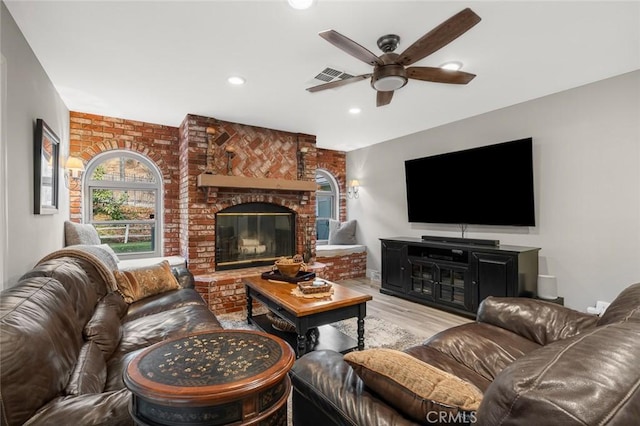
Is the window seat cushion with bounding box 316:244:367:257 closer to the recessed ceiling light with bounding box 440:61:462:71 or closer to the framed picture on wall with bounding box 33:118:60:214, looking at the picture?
the recessed ceiling light with bounding box 440:61:462:71

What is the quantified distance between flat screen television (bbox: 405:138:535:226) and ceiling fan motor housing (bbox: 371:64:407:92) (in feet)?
6.94

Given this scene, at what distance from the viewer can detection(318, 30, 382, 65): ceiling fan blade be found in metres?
1.68

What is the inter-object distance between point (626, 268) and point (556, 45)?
214 centimetres

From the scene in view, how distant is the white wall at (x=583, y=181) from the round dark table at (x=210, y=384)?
3406mm

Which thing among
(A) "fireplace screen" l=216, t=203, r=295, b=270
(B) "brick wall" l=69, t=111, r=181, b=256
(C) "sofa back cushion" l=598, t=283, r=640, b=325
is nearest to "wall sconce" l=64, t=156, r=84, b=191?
(B) "brick wall" l=69, t=111, r=181, b=256

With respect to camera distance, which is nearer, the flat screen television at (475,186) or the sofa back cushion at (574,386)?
the sofa back cushion at (574,386)

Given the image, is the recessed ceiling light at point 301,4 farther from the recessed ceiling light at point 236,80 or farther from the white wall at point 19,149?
the white wall at point 19,149

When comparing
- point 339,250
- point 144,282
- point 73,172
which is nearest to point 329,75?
point 144,282

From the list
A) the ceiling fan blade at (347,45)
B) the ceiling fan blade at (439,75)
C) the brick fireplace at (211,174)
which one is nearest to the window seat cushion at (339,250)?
the brick fireplace at (211,174)

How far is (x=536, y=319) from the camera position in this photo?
1866mm

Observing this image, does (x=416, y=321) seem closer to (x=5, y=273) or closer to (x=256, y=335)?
(x=256, y=335)

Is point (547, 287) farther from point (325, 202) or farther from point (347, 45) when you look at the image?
point (325, 202)

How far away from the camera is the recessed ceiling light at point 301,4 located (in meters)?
1.78

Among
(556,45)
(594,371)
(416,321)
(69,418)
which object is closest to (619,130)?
(556,45)
